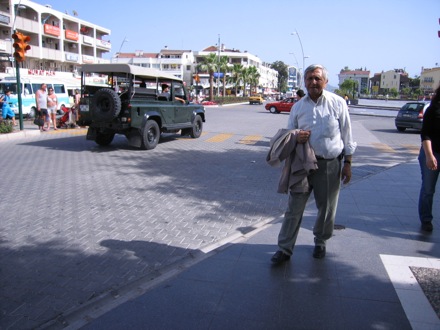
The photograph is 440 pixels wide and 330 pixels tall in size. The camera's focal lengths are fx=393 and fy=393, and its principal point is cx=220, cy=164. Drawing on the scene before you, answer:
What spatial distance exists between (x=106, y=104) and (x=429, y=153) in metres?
8.22

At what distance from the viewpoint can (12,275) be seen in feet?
11.8

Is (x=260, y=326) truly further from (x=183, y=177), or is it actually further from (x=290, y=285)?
(x=183, y=177)

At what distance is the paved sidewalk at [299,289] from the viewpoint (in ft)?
9.53

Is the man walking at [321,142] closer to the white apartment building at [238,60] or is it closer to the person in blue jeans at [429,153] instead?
the person in blue jeans at [429,153]

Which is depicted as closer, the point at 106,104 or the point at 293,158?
the point at 293,158

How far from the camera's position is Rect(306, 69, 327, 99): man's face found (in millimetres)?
3543

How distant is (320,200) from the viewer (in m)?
3.79

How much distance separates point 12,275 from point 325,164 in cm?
306

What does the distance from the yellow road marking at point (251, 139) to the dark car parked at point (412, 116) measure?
27.0 ft

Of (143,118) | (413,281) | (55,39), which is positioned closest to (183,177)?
(143,118)

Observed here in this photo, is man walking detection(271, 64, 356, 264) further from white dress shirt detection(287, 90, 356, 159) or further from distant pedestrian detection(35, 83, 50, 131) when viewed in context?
distant pedestrian detection(35, 83, 50, 131)

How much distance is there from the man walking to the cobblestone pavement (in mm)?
1116

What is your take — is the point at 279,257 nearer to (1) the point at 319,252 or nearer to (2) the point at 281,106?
(1) the point at 319,252

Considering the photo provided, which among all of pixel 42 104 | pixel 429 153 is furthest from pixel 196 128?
pixel 429 153
